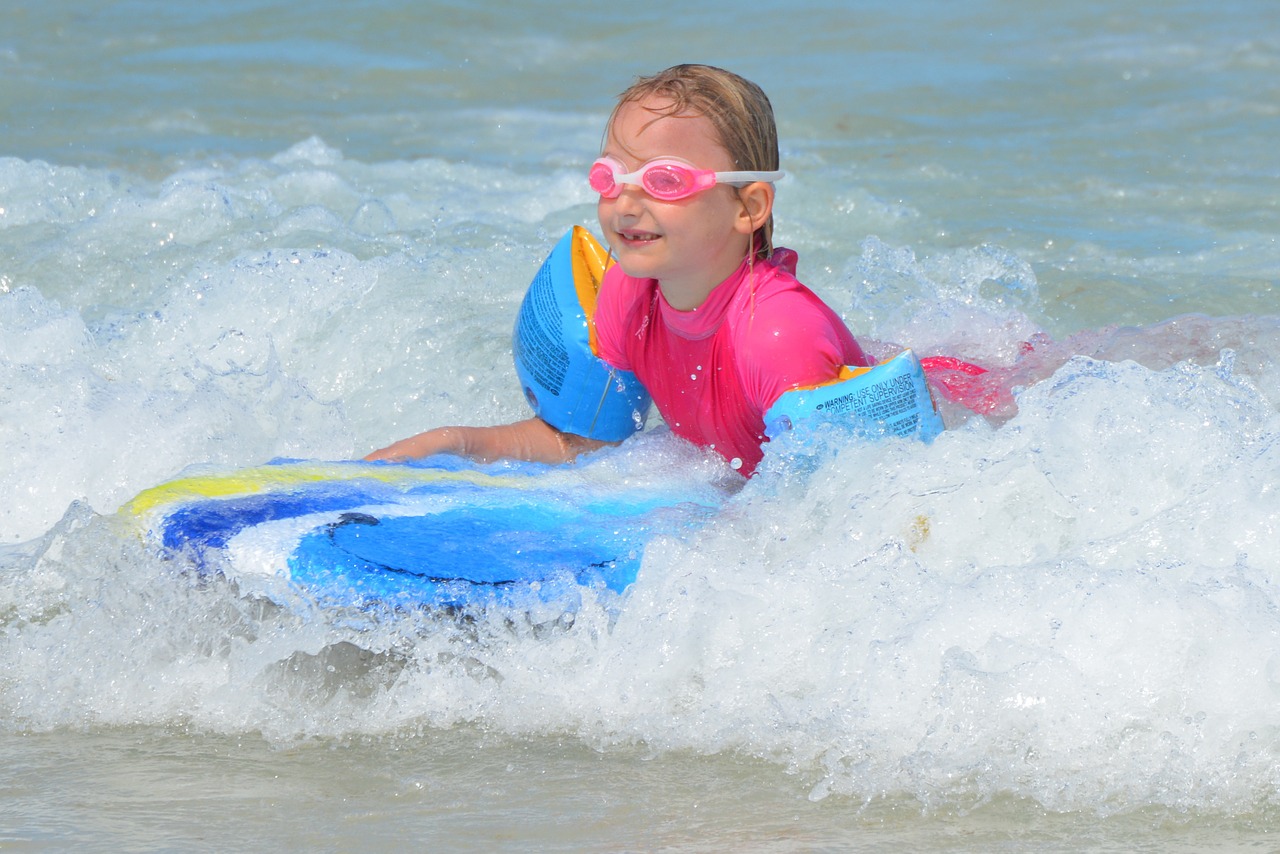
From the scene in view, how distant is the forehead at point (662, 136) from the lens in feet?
9.89

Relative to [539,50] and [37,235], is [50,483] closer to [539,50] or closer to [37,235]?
[37,235]

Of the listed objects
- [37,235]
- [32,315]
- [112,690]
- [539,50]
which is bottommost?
[112,690]

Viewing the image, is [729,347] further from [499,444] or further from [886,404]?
[499,444]

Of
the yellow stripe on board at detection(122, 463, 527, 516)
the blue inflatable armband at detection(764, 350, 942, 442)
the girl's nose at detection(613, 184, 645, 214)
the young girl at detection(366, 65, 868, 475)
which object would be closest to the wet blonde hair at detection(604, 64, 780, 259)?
the young girl at detection(366, 65, 868, 475)

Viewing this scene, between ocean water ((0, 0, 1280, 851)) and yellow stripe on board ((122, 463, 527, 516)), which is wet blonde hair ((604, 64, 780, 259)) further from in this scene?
yellow stripe on board ((122, 463, 527, 516))

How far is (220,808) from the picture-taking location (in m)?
2.18

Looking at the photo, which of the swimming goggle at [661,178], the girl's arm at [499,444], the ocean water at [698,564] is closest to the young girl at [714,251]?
the swimming goggle at [661,178]

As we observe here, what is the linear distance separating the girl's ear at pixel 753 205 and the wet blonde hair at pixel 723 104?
0.14 ft

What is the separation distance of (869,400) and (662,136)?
0.69 m

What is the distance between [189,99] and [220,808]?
7.84m

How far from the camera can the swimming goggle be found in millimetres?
2980

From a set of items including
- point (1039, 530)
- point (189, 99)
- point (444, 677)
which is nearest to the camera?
point (444, 677)

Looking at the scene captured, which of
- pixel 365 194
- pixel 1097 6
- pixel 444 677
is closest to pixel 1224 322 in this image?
pixel 444 677

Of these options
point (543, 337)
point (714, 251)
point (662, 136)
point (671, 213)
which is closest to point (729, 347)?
point (714, 251)
